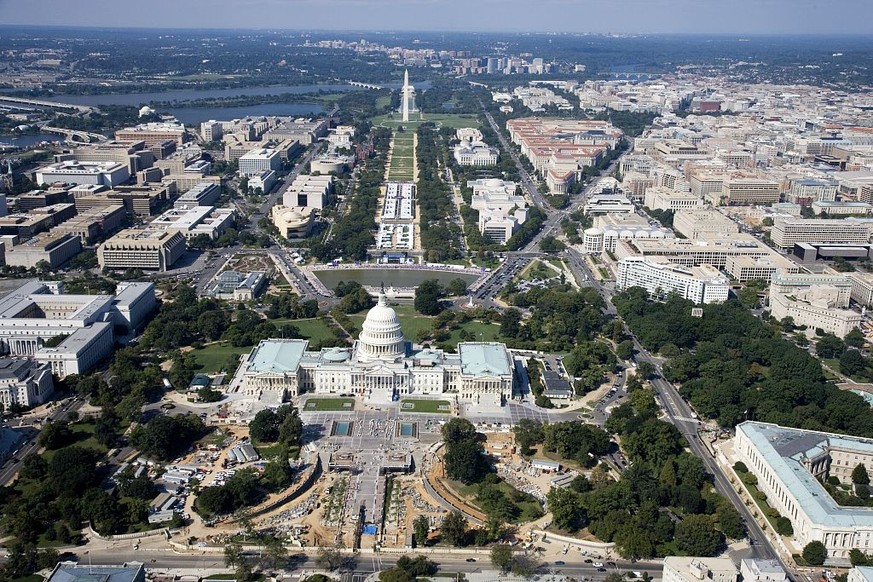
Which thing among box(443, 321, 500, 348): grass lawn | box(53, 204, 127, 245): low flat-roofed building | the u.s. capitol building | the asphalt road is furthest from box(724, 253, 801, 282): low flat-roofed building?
box(53, 204, 127, 245): low flat-roofed building

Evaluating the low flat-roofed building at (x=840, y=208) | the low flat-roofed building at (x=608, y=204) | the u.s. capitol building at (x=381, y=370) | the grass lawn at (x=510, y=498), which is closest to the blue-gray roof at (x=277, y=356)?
the u.s. capitol building at (x=381, y=370)

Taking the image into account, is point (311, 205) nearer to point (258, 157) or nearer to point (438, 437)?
point (258, 157)

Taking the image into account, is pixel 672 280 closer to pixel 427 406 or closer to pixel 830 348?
pixel 830 348

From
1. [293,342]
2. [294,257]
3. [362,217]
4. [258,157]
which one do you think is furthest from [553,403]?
[258,157]

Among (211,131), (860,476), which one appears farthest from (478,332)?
(211,131)

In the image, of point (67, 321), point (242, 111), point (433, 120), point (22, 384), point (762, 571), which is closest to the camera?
point (762, 571)

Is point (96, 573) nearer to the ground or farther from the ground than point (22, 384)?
farther from the ground

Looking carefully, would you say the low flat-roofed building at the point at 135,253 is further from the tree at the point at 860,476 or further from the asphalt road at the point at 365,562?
the tree at the point at 860,476
